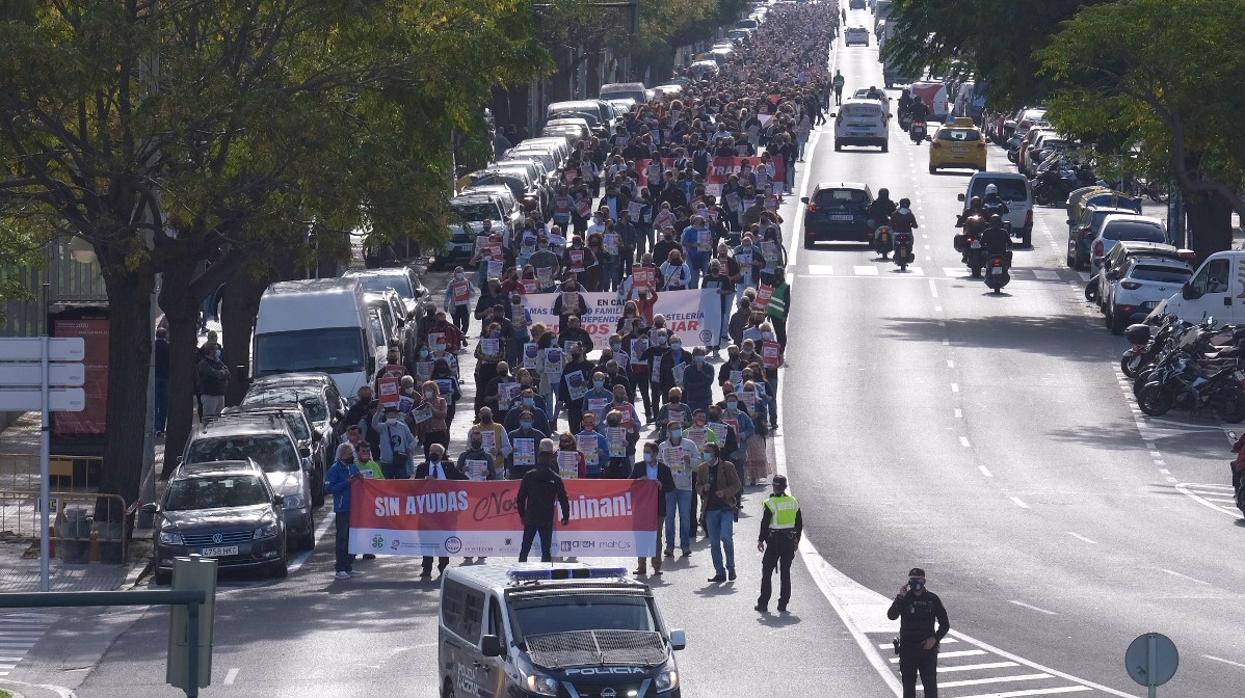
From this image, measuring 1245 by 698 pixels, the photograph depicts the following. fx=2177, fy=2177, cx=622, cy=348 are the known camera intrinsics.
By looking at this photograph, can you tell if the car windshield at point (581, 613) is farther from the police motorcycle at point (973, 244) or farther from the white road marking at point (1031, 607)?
the police motorcycle at point (973, 244)

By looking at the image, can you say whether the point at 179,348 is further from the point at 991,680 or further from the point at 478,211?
the point at 478,211

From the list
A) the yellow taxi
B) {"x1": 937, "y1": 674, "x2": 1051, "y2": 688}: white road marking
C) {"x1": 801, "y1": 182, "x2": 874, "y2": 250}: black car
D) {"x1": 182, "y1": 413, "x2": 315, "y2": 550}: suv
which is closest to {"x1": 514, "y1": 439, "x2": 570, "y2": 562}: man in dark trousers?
{"x1": 182, "y1": 413, "x2": 315, "y2": 550}: suv

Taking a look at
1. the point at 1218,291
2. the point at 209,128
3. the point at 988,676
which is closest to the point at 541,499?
the point at 988,676

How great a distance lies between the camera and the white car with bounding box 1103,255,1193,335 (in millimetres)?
43188

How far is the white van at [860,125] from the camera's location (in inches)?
3243

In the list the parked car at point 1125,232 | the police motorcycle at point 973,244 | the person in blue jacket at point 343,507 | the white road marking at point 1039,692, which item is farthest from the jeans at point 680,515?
the parked car at point 1125,232

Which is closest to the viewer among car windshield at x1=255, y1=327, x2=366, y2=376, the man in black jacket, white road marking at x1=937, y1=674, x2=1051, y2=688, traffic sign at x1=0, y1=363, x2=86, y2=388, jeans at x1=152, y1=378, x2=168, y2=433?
white road marking at x1=937, y1=674, x2=1051, y2=688

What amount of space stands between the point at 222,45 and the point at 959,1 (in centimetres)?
2321

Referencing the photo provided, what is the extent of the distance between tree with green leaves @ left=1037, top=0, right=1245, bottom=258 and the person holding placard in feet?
66.5

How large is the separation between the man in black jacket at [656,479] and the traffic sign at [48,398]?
6.51 meters

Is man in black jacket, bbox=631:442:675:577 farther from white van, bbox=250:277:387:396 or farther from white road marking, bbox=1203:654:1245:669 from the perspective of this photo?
white van, bbox=250:277:387:396

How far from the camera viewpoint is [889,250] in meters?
54.4

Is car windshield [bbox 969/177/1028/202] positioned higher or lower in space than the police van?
higher

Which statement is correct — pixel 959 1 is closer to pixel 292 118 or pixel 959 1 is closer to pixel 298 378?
pixel 298 378
